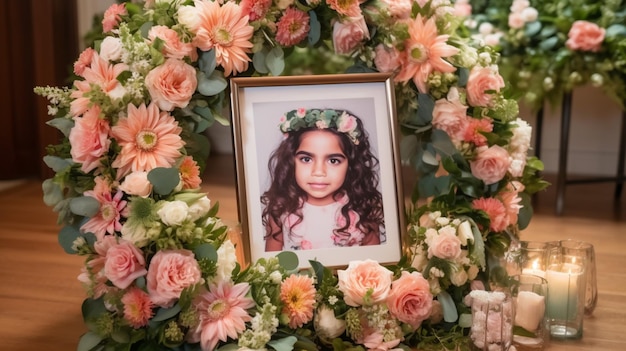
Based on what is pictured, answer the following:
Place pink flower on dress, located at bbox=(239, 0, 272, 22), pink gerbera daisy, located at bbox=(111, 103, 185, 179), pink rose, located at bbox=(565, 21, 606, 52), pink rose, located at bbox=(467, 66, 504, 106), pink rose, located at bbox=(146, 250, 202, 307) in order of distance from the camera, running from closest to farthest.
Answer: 1. pink rose, located at bbox=(146, 250, 202, 307)
2. pink gerbera daisy, located at bbox=(111, 103, 185, 179)
3. pink flower on dress, located at bbox=(239, 0, 272, 22)
4. pink rose, located at bbox=(467, 66, 504, 106)
5. pink rose, located at bbox=(565, 21, 606, 52)

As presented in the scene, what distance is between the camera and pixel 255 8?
170 centimetres

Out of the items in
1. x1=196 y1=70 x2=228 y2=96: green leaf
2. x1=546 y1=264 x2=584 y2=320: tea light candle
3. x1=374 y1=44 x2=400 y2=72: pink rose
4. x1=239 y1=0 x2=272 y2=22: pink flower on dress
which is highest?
x1=239 y1=0 x2=272 y2=22: pink flower on dress

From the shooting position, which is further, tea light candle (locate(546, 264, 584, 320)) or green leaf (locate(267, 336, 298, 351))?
tea light candle (locate(546, 264, 584, 320))

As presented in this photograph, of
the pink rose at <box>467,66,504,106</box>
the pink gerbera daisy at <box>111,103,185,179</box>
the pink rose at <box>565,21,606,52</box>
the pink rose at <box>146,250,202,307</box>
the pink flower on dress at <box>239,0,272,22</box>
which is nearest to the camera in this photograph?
the pink rose at <box>146,250,202,307</box>

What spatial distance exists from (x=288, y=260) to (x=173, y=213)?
0.28 metres

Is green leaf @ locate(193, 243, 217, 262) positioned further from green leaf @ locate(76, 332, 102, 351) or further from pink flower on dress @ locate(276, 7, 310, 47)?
pink flower on dress @ locate(276, 7, 310, 47)

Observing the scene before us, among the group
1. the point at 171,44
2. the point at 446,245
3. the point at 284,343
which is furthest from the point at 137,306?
the point at 446,245

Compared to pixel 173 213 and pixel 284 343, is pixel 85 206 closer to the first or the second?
pixel 173 213

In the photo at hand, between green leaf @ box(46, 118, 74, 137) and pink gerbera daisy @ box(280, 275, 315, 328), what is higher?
green leaf @ box(46, 118, 74, 137)

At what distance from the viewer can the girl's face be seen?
1.75 m

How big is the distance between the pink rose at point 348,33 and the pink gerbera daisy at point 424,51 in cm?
10

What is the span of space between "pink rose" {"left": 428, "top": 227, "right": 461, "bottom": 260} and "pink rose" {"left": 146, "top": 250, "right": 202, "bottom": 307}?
0.50m

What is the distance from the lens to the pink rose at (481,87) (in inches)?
71.0

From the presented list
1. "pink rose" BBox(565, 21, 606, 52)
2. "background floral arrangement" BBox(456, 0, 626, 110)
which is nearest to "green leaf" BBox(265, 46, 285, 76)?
"background floral arrangement" BBox(456, 0, 626, 110)
